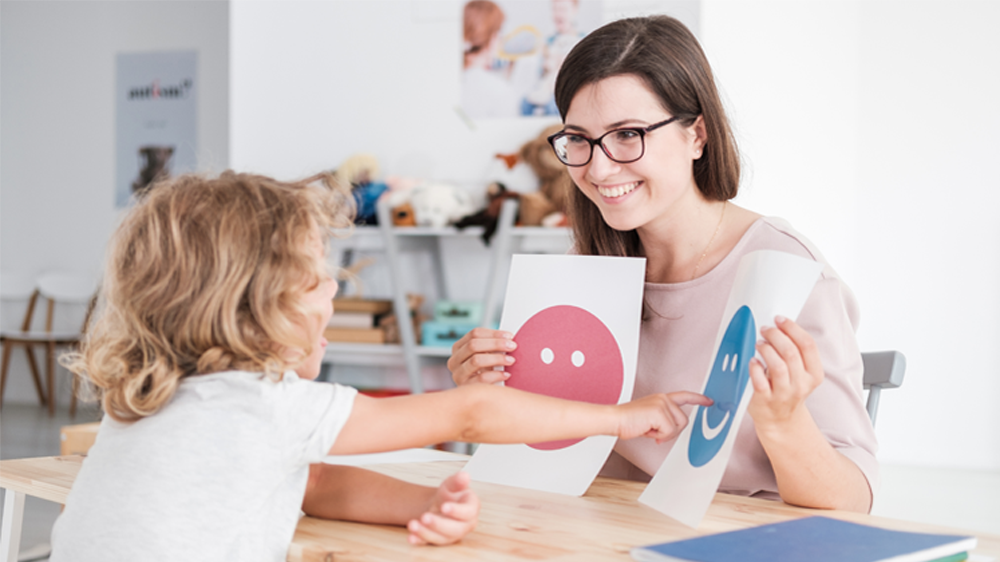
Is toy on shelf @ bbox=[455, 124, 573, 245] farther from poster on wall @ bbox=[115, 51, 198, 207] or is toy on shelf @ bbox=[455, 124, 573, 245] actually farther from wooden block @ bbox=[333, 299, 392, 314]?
poster on wall @ bbox=[115, 51, 198, 207]

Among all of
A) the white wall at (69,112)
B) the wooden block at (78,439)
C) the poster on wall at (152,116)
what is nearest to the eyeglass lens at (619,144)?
the wooden block at (78,439)

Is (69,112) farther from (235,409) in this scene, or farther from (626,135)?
(235,409)

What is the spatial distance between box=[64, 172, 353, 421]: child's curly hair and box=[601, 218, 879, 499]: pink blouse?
0.58 meters

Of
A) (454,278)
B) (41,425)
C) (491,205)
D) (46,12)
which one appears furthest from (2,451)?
(46,12)

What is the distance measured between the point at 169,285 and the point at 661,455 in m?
0.73

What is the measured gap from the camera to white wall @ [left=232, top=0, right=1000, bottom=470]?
3.93 meters

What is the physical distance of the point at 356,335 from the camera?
380 cm

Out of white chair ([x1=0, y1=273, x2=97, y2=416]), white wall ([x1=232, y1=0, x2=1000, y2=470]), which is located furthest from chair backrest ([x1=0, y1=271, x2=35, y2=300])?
white wall ([x1=232, y1=0, x2=1000, y2=470])

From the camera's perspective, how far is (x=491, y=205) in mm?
3615

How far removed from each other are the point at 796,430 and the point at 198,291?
66 cm

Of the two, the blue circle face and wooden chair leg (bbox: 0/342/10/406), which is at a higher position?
Result: the blue circle face

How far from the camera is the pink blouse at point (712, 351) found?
112 centimetres

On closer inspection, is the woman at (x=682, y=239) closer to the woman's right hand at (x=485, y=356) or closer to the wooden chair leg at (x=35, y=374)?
the woman's right hand at (x=485, y=356)

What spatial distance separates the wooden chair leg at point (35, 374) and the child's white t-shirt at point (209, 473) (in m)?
6.04
